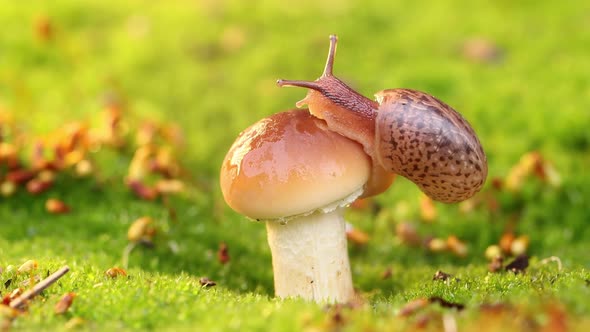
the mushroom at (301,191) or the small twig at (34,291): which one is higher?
the mushroom at (301,191)

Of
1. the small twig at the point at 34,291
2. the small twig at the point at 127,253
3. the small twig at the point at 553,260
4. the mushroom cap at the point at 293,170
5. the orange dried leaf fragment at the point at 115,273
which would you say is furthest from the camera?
the small twig at the point at 127,253

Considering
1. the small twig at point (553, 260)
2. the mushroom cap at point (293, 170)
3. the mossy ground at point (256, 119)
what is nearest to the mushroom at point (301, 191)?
the mushroom cap at point (293, 170)

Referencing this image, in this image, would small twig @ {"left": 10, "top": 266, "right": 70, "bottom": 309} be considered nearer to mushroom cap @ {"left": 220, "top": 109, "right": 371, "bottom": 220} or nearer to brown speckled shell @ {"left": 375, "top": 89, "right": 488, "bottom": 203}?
mushroom cap @ {"left": 220, "top": 109, "right": 371, "bottom": 220}

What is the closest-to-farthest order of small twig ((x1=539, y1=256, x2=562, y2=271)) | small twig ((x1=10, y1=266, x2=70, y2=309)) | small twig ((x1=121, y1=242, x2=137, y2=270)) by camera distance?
small twig ((x1=10, y1=266, x2=70, y2=309))
small twig ((x1=539, y1=256, x2=562, y2=271))
small twig ((x1=121, y1=242, x2=137, y2=270))

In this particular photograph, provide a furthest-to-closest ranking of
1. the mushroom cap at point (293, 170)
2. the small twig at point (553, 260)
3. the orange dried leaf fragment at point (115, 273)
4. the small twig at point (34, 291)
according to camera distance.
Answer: the small twig at point (553, 260) < the orange dried leaf fragment at point (115, 273) < the mushroom cap at point (293, 170) < the small twig at point (34, 291)

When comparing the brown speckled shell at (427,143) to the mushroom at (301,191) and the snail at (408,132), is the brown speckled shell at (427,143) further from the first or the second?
the mushroom at (301,191)

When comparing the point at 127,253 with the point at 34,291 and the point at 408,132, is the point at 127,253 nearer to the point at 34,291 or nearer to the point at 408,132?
the point at 34,291

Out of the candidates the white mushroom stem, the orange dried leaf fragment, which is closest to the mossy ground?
the orange dried leaf fragment
